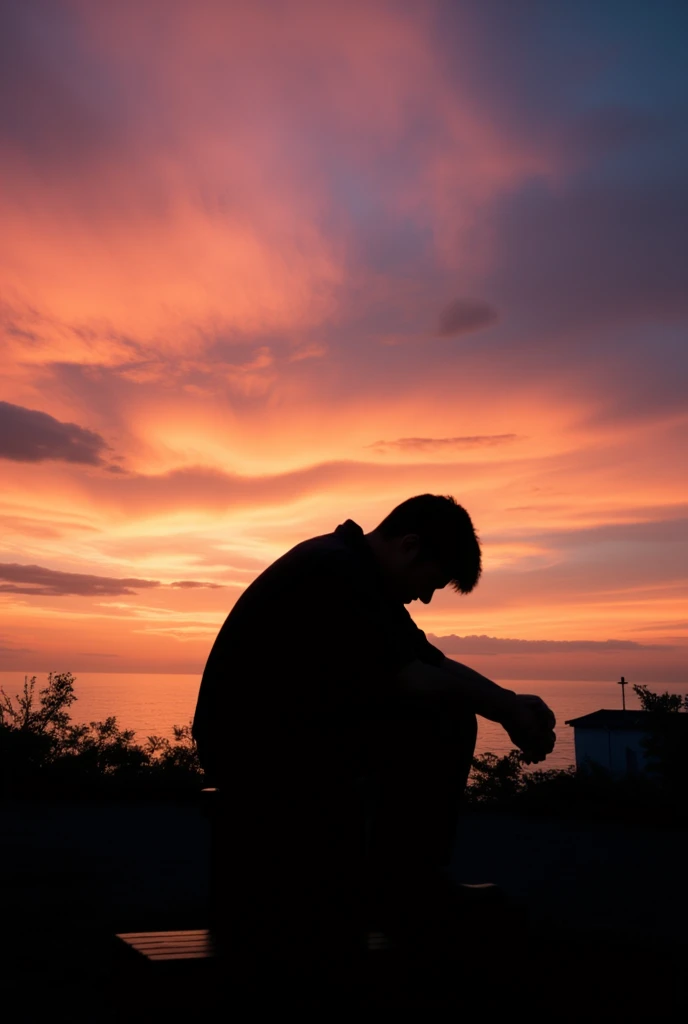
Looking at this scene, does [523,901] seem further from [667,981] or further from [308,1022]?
[308,1022]

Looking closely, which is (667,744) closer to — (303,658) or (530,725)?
(530,725)

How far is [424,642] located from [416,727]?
0.74 meters

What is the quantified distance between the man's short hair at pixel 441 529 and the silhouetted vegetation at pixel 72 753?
7021mm

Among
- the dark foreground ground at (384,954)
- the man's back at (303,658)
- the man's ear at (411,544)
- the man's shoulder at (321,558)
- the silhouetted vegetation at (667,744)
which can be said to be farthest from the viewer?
the silhouetted vegetation at (667,744)

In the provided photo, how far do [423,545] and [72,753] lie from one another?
8723 mm

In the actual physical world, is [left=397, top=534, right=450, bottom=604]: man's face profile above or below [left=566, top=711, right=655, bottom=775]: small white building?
above

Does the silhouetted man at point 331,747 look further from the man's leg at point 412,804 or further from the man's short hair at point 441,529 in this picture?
the man's short hair at point 441,529

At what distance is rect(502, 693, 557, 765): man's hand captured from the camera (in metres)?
2.46

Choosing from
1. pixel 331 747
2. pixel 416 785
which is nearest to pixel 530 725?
pixel 416 785

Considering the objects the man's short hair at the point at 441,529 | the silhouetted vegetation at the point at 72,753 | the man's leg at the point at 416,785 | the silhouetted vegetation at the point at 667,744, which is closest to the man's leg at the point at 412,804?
the man's leg at the point at 416,785

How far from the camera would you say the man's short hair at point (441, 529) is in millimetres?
2994

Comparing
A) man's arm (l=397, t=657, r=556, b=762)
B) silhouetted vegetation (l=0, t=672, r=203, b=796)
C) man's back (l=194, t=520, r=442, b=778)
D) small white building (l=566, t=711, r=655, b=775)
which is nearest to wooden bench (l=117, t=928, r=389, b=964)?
man's back (l=194, t=520, r=442, b=778)

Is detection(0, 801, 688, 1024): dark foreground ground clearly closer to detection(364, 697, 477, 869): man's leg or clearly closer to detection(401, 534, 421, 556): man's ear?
detection(364, 697, 477, 869): man's leg

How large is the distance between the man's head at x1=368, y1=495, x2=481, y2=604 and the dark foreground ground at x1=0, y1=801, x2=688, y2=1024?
108 cm
